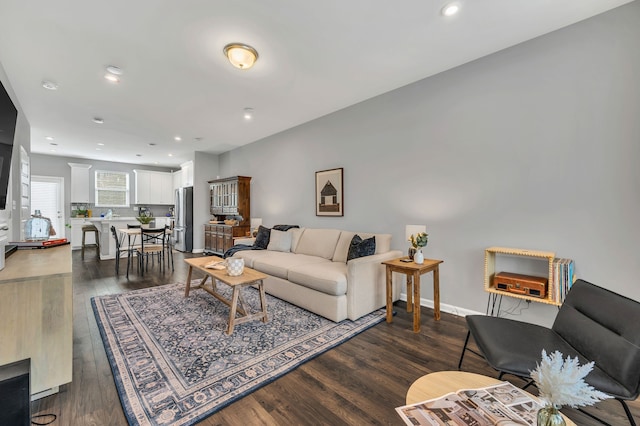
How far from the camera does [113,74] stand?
3.09m

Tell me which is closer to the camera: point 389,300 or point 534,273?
point 534,273

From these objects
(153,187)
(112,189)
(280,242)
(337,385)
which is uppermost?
(153,187)

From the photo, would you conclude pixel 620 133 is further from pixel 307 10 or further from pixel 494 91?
pixel 307 10

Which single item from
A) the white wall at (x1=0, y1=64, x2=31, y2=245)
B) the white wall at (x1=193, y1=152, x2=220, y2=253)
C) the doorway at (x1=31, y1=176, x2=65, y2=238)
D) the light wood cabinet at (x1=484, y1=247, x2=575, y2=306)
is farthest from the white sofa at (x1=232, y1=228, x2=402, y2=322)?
the doorway at (x1=31, y1=176, x2=65, y2=238)

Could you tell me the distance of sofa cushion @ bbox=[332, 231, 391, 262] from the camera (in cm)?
347

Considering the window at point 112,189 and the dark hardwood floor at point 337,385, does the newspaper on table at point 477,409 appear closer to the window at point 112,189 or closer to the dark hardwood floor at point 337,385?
the dark hardwood floor at point 337,385

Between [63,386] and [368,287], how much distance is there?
263cm

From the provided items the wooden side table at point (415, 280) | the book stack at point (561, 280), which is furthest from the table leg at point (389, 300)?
the book stack at point (561, 280)

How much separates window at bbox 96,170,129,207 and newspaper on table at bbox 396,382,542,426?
10.4 metres

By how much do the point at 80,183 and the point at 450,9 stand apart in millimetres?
10132

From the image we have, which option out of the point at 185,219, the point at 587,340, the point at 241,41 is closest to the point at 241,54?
the point at 241,41

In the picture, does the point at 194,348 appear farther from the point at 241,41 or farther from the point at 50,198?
the point at 50,198

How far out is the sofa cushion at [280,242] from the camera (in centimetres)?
454

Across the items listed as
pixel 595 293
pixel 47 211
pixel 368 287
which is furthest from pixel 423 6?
pixel 47 211
